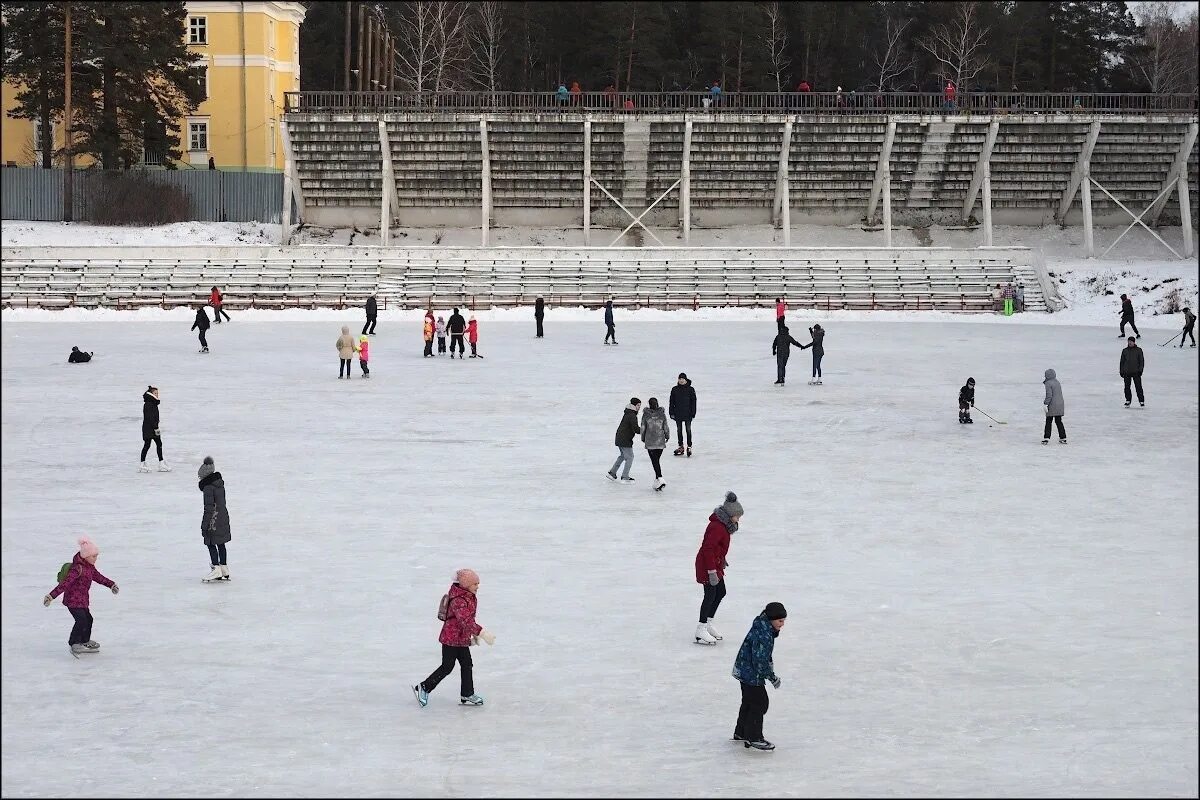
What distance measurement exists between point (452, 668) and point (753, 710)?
7.22ft

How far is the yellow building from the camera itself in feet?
209

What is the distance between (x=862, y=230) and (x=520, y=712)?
143 feet

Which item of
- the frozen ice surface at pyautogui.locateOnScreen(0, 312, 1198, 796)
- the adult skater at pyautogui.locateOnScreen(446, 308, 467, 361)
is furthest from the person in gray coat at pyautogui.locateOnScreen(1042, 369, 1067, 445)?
the adult skater at pyautogui.locateOnScreen(446, 308, 467, 361)

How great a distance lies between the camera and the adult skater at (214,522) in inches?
536

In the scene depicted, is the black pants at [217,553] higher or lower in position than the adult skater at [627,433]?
lower

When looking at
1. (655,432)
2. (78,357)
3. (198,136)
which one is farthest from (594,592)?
(198,136)

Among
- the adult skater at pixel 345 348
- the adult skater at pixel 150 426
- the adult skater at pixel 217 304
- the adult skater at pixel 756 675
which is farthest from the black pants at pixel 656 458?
the adult skater at pixel 217 304

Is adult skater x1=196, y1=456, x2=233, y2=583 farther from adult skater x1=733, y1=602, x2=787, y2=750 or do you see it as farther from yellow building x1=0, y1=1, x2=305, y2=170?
yellow building x1=0, y1=1, x2=305, y2=170

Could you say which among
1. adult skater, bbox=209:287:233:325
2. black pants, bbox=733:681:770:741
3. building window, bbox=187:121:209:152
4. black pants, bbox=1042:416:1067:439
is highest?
building window, bbox=187:121:209:152

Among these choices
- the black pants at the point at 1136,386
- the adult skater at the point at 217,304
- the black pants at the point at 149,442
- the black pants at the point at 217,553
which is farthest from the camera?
the adult skater at the point at 217,304

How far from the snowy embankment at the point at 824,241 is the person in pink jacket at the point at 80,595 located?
30823 mm

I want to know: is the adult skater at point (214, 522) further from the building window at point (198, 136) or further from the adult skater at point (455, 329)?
the building window at point (198, 136)

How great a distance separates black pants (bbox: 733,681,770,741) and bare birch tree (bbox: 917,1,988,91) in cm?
5763

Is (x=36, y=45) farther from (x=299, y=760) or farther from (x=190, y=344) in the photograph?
(x=299, y=760)
